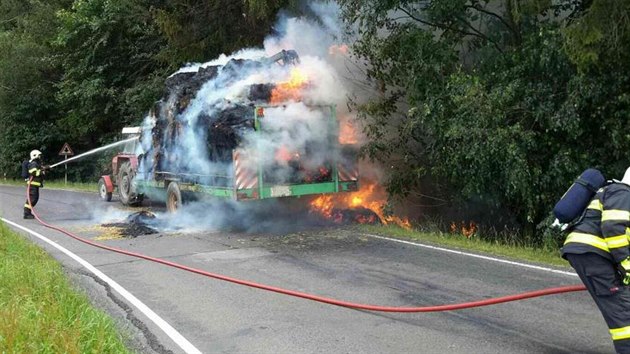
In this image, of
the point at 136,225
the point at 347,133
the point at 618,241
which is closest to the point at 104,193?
the point at 136,225

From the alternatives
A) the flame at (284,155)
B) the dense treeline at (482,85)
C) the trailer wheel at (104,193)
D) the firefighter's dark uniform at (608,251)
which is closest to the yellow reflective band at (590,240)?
the firefighter's dark uniform at (608,251)

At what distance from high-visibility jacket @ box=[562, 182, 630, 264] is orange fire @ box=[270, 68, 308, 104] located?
25.1 feet

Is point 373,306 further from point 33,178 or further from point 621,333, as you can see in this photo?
point 33,178

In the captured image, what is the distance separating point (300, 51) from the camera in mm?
13398

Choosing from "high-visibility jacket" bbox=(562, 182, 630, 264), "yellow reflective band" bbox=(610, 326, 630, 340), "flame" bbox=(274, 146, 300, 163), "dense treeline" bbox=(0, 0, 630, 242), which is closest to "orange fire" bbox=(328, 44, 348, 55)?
"dense treeline" bbox=(0, 0, 630, 242)

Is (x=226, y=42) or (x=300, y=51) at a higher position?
(x=226, y=42)

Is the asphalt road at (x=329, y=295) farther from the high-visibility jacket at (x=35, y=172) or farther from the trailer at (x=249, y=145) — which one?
the high-visibility jacket at (x=35, y=172)

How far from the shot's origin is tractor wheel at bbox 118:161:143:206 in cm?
1641

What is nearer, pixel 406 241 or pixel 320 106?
pixel 406 241

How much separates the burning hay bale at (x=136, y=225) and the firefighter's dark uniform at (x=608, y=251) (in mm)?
8803

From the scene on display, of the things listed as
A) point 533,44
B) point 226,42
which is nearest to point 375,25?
point 533,44

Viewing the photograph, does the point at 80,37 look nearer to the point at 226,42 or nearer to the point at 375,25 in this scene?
the point at 226,42

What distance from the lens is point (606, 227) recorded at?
4.04 meters

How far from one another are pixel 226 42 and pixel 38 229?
8767mm
